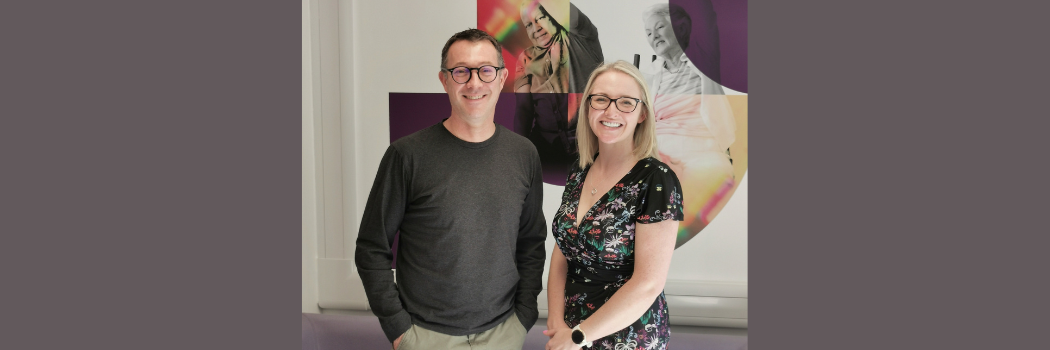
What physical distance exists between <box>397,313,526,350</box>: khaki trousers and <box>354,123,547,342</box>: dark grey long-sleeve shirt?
0.08 ft

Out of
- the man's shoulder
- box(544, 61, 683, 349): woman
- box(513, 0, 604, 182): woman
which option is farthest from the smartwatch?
box(513, 0, 604, 182): woman

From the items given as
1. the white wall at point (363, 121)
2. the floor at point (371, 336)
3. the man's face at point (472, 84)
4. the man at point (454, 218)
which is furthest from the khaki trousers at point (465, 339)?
the white wall at point (363, 121)

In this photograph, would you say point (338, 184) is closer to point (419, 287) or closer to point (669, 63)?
point (419, 287)

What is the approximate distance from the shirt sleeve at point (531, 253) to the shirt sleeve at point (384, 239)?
38 cm

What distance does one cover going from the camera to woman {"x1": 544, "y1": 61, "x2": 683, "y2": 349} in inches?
68.7

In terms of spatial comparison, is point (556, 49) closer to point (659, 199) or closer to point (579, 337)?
point (659, 199)

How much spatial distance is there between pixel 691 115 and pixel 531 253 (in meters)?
1.28

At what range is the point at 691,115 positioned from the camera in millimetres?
3041

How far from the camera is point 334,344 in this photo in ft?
10.1

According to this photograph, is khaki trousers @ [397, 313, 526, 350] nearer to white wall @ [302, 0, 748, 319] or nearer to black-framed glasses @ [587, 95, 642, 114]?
black-framed glasses @ [587, 95, 642, 114]

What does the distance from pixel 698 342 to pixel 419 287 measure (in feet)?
4.76

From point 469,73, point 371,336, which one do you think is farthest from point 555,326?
point 371,336

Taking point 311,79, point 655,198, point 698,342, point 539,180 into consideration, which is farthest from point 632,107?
point 311,79

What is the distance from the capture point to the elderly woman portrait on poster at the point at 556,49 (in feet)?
10.0
